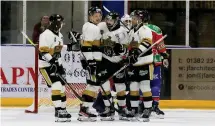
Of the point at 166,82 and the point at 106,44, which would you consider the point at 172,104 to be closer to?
the point at 166,82

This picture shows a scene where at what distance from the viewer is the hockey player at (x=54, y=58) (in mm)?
8281

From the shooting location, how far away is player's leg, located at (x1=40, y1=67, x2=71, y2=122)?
27.4ft

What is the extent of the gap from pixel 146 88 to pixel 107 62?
1.89 ft

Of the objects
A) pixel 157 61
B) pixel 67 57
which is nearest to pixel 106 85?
pixel 157 61

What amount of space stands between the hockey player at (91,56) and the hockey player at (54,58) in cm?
26

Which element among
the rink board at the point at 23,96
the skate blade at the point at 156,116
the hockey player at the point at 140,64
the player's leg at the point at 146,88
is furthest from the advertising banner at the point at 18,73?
the player's leg at the point at 146,88

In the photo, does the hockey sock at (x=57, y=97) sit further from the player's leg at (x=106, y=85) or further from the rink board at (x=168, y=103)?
the rink board at (x=168, y=103)

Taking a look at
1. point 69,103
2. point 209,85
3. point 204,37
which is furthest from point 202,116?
point 204,37

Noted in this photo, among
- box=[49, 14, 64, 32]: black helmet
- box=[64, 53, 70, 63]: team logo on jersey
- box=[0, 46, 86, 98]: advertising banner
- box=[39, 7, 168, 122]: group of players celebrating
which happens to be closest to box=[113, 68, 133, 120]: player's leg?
box=[39, 7, 168, 122]: group of players celebrating

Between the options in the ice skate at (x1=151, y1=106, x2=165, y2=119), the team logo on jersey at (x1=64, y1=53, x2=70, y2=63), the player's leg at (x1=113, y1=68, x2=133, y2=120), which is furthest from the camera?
the team logo on jersey at (x1=64, y1=53, x2=70, y2=63)

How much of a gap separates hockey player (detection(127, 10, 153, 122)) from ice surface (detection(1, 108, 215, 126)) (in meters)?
0.29

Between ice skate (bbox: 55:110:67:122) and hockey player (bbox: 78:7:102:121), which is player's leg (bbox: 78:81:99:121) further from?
ice skate (bbox: 55:110:67:122)

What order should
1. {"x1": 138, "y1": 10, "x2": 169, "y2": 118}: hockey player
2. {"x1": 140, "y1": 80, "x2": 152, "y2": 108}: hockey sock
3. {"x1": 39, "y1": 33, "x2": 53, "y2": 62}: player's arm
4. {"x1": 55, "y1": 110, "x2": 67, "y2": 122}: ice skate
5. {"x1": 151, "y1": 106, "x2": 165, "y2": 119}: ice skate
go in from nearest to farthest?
{"x1": 39, "y1": 33, "x2": 53, "y2": 62}: player's arm → {"x1": 55, "y1": 110, "x2": 67, "y2": 122}: ice skate → {"x1": 140, "y1": 80, "x2": 152, "y2": 108}: hockey sock → {"x1": 138, "y1": 10, "x2": 169, "y2": 118}: hockey player → {"x1": 151, "y1": 106, "x2": 165, "y2": 119}: ice skate

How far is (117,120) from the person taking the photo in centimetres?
882
